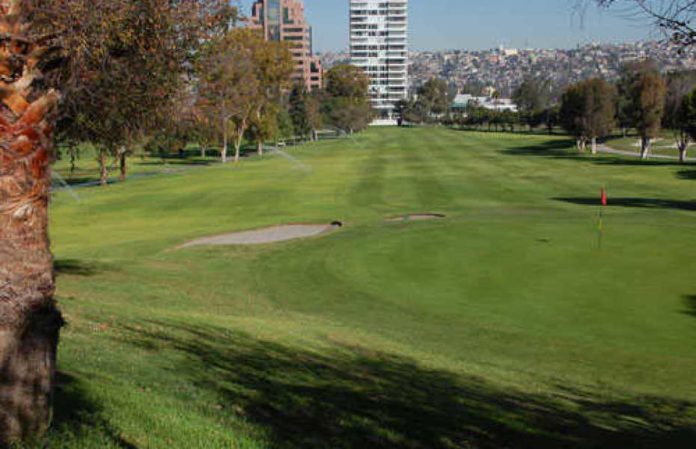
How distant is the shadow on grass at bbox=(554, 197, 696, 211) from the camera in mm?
46562

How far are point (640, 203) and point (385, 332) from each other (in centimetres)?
3499

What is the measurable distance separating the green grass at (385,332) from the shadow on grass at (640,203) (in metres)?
1.77

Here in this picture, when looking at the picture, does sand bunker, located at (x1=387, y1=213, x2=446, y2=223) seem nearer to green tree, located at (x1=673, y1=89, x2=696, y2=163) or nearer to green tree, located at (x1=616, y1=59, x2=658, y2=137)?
green tree, located at (x1=673, y1=89, x2=696, y2=163)

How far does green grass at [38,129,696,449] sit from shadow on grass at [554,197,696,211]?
1.77 meters

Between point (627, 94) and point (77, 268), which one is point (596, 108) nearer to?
point (627, 94)

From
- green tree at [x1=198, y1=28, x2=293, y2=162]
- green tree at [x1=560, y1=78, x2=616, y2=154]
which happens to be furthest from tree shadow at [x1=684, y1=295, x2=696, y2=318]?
green tree at [x1=560, y1=78, x2=616, y2=154]

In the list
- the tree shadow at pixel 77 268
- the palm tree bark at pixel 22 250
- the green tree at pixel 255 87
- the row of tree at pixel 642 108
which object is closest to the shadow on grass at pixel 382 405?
the palm tree bark at pixel 22 250

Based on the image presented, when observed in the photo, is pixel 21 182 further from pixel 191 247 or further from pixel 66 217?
pixel 66 217

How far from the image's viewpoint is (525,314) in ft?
65.1

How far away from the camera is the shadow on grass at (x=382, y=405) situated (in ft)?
30.5

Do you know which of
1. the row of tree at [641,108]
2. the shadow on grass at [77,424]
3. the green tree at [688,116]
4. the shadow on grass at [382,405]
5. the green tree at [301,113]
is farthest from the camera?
the green tree at [301,113]

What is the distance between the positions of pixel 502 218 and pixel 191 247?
1570cm

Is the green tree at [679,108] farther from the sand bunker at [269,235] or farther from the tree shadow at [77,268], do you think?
the tree shadow at [77,268]

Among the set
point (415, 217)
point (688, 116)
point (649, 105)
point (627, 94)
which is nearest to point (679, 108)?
point (649, 105)
